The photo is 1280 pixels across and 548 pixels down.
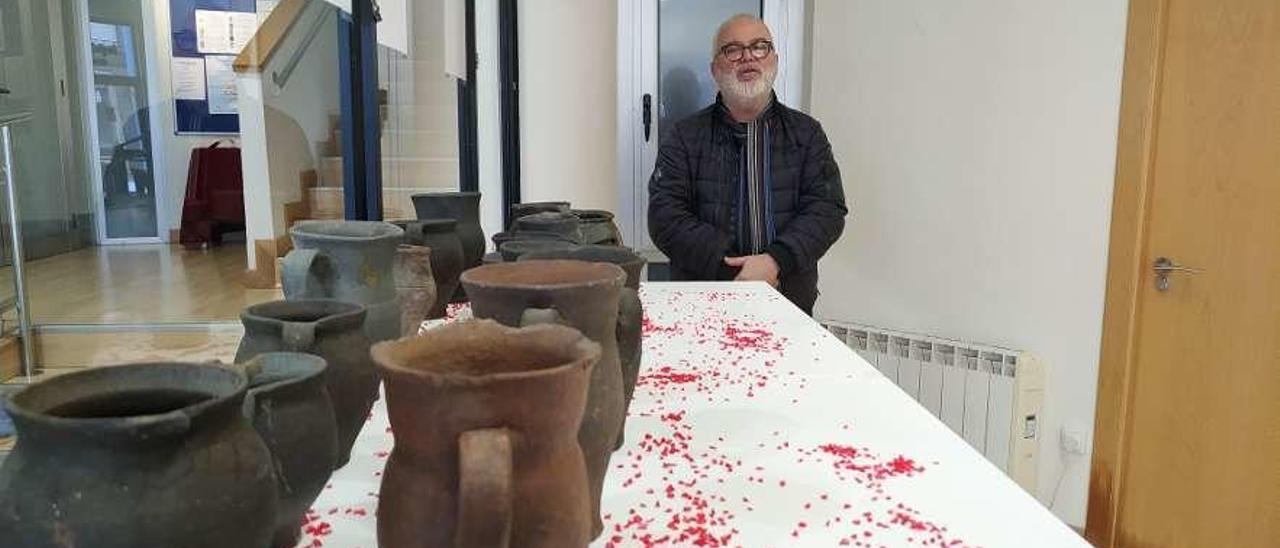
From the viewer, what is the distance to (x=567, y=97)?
3430 millimetres

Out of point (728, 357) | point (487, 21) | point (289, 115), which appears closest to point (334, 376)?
point (728, 357)

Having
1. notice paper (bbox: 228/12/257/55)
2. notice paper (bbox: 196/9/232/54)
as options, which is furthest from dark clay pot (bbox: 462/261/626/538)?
notice paper (bbox: 196/9/232/54)

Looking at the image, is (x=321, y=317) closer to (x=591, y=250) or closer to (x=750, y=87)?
(x=591, y=250)

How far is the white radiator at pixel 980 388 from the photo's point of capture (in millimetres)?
2846

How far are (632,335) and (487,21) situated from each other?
2.52m

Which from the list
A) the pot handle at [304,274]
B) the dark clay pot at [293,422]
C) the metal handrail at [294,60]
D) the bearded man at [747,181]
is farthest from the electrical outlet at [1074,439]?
the metal handrail at [294,60]

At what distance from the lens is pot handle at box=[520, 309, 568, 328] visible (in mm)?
670

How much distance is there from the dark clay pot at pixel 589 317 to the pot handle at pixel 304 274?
225mm

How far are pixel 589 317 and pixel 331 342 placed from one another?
8.6 inches

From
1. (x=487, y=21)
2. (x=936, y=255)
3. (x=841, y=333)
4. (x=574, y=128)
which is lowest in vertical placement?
(x=841, y=333)

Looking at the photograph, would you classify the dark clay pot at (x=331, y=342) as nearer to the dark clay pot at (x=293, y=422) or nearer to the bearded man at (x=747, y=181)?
the dark clay pot at (x=293, y=422)

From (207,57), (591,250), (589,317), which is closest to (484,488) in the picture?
(589,317)

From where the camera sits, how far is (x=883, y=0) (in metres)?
3.15

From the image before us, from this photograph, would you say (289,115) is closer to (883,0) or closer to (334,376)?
(883,0)
